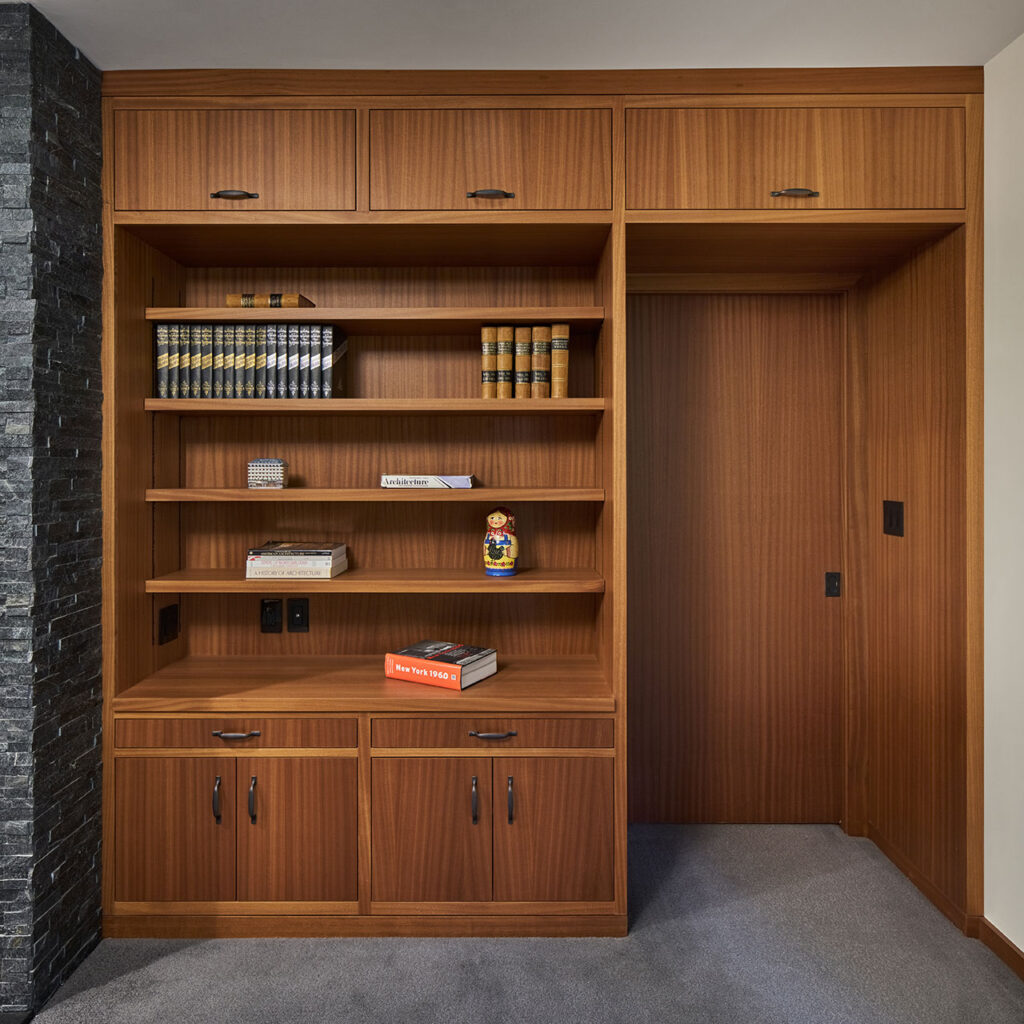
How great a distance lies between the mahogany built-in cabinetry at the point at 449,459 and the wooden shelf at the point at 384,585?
0.02 metres

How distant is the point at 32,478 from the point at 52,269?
567mm

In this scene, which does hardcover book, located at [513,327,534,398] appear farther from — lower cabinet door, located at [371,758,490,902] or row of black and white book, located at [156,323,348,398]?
lower cabinet door, located at [371,758,490,902]

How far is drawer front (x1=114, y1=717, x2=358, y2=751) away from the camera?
2.24 meters

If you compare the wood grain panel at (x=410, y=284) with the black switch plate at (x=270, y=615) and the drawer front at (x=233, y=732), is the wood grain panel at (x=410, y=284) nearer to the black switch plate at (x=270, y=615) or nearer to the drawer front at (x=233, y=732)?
the black switch plate at (x=270, y=615)

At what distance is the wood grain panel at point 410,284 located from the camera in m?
2.66

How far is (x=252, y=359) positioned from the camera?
2383 mm

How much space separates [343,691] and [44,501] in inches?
38.5

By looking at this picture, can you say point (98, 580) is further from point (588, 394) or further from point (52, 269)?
point (588, 394)

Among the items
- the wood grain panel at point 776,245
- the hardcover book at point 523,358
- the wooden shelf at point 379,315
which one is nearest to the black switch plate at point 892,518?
the wood grain panel at point 776,245

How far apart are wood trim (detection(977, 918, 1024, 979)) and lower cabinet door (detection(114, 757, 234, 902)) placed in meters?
2.22

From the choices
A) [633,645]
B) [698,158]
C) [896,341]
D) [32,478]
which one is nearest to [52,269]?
[32,478]

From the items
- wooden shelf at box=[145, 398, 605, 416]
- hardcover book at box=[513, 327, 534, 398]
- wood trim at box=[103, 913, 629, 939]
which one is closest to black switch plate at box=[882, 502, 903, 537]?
wooden shelf at box=[145, 398, 605, 416]

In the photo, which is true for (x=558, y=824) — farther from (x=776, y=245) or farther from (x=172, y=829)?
(x=776, y=245)

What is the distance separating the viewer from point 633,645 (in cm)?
290
